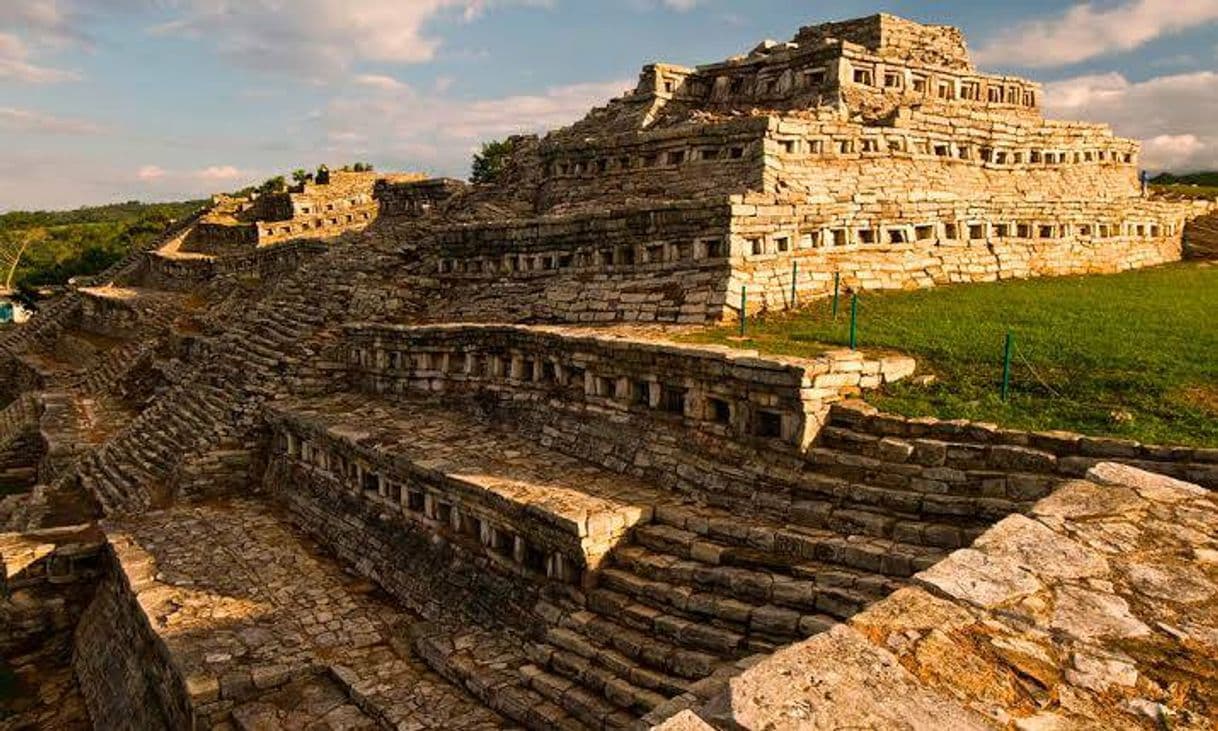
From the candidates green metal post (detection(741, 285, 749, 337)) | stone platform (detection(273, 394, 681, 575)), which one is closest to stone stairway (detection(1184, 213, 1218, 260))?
green metal post (detection(741, 285, 749, 337))

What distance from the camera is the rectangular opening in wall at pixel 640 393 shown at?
11602 millimetres

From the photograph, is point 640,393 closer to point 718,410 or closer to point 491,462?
point 718,410

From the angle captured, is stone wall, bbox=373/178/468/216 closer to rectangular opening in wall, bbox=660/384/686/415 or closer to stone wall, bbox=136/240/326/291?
stone wall, bbox=136/240/326/291

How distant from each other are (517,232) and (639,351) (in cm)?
778

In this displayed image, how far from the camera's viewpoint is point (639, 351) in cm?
1142

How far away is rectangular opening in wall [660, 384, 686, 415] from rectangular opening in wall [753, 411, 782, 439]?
4.34ft

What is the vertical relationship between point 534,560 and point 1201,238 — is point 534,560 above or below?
below

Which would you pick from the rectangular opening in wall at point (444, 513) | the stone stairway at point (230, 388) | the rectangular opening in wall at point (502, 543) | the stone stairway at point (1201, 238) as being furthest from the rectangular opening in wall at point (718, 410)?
the stone stairway at point (1201, 238)

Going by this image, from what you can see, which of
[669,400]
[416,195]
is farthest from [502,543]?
[416,195]

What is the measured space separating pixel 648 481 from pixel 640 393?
144 centimetres

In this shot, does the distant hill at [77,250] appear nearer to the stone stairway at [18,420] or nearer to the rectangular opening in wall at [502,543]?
the stone stairway at [18,420]

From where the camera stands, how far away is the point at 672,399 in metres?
11.3

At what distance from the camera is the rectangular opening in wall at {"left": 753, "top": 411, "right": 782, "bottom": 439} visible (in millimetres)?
9891

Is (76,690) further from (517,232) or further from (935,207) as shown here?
(935,207)
